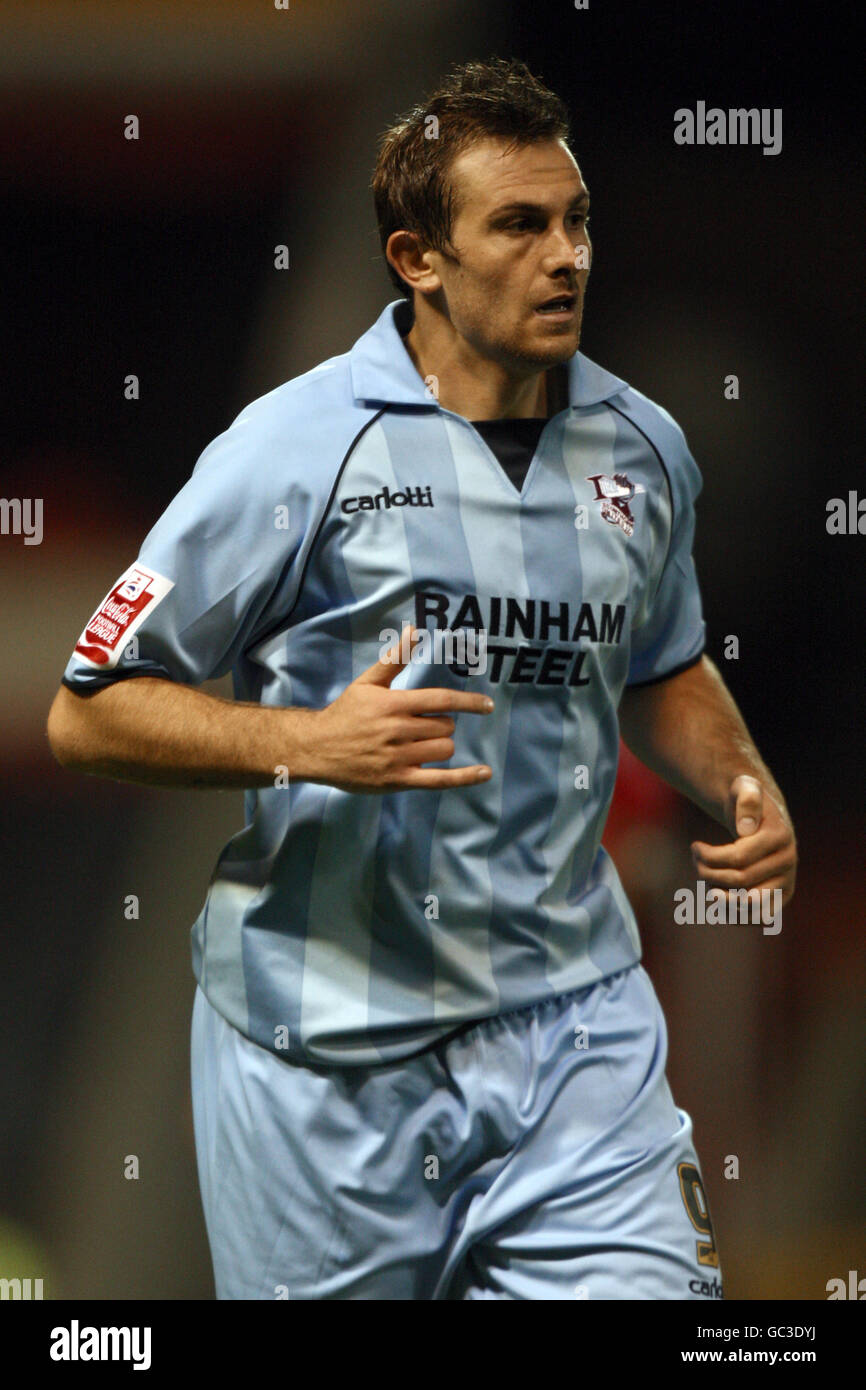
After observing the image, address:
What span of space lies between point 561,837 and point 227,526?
53 centimetres

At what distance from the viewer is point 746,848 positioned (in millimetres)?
1799

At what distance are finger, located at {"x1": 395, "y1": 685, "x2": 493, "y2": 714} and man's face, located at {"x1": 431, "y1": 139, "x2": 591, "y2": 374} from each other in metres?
0.45

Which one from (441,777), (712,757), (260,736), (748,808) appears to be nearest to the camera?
(441,777)

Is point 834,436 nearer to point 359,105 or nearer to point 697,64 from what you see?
point 697,64

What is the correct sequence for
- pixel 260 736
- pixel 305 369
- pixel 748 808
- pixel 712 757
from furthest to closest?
pixel 305 369 < pixel 712 757 < pixel 748 808 < pixel 260 736

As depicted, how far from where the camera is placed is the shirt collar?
186cm

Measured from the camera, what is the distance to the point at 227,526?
178 cm

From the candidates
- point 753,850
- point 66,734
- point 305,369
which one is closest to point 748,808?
point 753,850

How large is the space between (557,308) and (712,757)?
60 cm

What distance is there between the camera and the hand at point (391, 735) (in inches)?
64.8

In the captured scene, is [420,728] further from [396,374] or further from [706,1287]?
[706,1287]

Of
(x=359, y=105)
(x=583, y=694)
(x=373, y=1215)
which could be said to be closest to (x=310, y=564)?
(x=583, y=694)

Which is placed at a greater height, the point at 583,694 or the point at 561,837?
the point at 583,694

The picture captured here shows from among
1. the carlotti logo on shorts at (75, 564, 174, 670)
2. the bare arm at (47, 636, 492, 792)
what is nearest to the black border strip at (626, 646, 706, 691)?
the bare arm at (47, 636, 492, 792)
